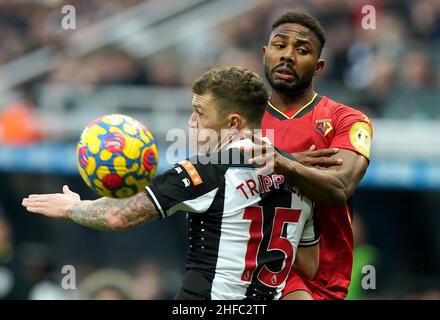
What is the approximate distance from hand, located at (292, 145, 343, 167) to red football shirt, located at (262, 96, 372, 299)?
143mm

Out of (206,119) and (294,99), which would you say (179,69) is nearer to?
(294,99)

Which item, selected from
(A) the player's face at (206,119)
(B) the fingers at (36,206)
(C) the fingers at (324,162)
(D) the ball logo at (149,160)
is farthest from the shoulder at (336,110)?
(B) the fingers at (36,206)

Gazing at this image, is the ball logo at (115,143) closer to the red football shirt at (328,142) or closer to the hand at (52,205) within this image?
the hand at (52,205)

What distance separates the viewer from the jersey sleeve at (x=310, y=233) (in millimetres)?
6031

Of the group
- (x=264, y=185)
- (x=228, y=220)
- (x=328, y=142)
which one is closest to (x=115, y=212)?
(x=228, y=220)

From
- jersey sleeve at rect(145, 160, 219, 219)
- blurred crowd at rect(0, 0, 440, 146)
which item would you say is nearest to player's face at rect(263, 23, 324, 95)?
jersey sleeve at rect(145, 160, 219, 219)

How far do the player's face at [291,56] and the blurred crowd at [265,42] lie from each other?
6.94 m

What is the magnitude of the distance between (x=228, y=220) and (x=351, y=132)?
111cm

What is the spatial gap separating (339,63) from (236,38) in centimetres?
226

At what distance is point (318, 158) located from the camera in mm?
6004

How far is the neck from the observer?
6.45m

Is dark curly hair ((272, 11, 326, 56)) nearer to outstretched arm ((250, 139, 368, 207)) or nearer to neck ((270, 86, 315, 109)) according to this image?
neck ((270, 86, 315, 109))
